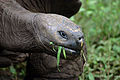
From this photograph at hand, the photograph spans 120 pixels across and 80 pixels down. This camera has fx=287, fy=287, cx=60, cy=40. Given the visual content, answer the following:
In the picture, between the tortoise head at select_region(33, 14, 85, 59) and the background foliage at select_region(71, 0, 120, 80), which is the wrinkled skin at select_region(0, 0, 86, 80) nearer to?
the tortoise head at select_region(33, 14, 85, 59)

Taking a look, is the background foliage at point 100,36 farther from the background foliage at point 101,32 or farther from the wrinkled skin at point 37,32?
the wrinkled skin at point 37,32

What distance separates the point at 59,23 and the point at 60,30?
0.08 m

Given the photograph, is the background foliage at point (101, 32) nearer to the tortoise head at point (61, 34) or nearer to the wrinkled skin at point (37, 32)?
the wrinkled skin at point (37, 32)

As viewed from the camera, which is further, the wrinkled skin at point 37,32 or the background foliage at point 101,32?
the background foliage at point 101,32

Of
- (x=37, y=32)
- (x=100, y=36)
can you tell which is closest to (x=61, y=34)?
(x=37, y=32)

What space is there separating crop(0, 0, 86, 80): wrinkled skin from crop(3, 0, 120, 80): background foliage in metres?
0.87

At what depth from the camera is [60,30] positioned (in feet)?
6.93

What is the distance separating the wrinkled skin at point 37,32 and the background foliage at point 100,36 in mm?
866

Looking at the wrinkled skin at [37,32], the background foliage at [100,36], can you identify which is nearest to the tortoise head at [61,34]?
the wrinkled skin at [37,32]

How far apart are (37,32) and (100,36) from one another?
2472mm

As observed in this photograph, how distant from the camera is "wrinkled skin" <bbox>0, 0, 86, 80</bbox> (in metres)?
2.12

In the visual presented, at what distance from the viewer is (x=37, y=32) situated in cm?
229

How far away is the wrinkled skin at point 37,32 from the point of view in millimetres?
2115

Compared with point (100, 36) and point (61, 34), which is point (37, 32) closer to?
point (61, 34)
